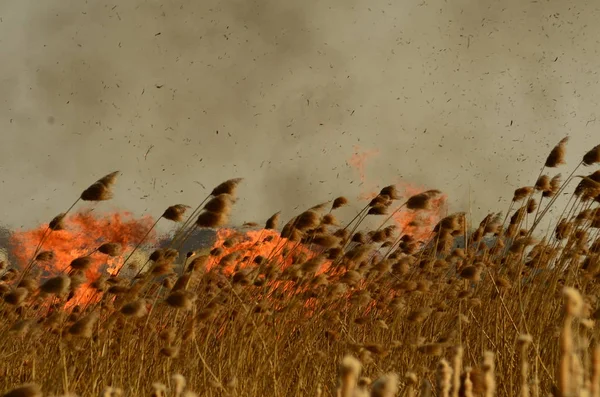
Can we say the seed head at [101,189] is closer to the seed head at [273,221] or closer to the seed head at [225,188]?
the seed head at [225,188]

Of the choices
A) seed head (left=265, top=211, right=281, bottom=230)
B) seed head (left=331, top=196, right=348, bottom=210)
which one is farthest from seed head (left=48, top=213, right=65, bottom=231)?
seed head (left=331, top=196, right=348, bottom=210)

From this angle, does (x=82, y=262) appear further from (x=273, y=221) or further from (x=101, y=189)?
(x=273, y=221)

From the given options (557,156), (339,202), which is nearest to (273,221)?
(339,202)

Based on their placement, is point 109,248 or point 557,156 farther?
point 557,156

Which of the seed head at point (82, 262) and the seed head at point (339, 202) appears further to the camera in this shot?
the seed head at point (339, 202)

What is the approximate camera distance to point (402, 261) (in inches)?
150

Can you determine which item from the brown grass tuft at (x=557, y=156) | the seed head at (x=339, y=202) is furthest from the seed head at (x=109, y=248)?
the brown grass tuft at (x=557, y=156)

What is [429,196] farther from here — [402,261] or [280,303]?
[280,303]

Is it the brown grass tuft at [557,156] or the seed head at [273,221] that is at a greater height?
the brown grass tuft at [557,156]

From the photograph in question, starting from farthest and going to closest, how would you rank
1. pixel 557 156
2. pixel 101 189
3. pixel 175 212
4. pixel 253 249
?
pixel 253 249, pixel 557 156, pixel 175 212, pixel 101 189

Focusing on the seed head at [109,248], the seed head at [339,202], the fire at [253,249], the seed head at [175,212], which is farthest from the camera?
the seed head at [339,202]

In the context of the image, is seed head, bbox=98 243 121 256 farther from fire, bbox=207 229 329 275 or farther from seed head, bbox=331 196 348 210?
seed head, bbox=331 196 348 210

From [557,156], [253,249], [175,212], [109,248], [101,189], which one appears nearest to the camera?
[101,189]

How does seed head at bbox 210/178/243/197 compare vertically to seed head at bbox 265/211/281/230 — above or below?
above
